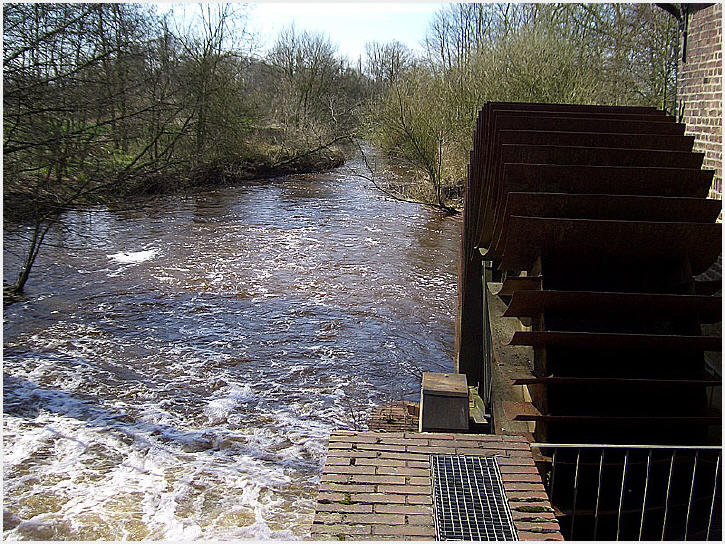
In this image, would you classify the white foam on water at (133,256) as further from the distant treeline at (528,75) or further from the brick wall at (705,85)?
the brick wall at (705,85)

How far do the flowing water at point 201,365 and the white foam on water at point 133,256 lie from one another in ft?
0.20

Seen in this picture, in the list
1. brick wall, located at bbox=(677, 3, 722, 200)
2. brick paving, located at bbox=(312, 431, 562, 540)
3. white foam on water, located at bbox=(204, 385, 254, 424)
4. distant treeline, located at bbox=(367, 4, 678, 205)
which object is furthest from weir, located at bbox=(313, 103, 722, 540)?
distant treeline, located at bbox=(367, 4, 678, 205)

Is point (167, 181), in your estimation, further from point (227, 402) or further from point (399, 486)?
point (399, 486)

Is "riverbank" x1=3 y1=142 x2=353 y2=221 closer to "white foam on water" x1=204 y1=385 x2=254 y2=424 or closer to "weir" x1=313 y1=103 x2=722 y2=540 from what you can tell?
"white foam on water" x1=204 y1=385 x2=254 y2=424

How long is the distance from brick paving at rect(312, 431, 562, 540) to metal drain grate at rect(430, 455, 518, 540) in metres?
0.03

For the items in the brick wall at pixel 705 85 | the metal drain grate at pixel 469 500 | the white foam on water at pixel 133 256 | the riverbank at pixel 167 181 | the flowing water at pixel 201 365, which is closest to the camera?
the metal drain grate at pixel 469 500

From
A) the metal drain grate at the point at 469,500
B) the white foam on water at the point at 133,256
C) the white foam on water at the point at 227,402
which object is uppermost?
the metal drain grate at the point at 469,500

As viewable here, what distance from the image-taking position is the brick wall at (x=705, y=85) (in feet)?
17.2

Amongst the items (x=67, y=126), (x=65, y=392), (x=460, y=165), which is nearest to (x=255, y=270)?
(x=67, y=126)

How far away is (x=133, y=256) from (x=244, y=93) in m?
12.2

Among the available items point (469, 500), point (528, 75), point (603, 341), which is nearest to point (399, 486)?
point (469, 500)

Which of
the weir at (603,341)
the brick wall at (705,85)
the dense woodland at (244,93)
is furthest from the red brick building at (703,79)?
the dense woodland at (244,93)

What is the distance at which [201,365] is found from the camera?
8.43m

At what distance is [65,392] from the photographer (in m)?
7.58
